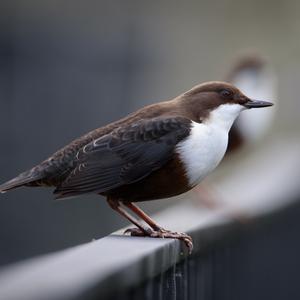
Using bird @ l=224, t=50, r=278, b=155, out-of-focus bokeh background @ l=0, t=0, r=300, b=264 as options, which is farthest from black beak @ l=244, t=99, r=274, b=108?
out-of-focus bokeh background @ l=0, t=0, r=300, b=264

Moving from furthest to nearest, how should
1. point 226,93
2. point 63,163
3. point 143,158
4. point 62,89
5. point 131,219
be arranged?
1. point 62,89
2. point 226,93
3. point 63,163
4. point 143,158
5. point 131,219

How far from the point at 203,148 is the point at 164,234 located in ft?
1.81

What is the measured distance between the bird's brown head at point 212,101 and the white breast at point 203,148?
8 cm

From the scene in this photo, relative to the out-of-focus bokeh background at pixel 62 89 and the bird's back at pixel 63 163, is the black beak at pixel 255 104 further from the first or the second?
the out-of-focus bokeh background at pixel 62 89

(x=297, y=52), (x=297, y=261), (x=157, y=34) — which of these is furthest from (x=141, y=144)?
(x=297, y=52)

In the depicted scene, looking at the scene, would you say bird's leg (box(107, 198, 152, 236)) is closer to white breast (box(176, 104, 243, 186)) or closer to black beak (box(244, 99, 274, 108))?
white breast (box(176, 104, 243, 186))

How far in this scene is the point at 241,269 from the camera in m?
5.53

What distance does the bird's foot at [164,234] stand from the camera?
416cm

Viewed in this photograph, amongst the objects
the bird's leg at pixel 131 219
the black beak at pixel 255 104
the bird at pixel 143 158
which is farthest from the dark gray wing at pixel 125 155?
the black beak at pixel 255 104

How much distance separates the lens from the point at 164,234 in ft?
14.1

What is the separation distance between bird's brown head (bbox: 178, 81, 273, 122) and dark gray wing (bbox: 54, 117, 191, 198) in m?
0.20

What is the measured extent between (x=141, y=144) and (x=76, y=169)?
334mm

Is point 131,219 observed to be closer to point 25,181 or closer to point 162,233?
point 162,233

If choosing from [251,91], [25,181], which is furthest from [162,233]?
[251,91]
